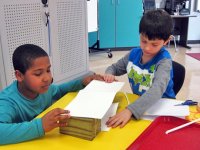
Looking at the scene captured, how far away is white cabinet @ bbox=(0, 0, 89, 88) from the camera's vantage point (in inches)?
78.5

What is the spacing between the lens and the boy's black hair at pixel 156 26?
4.29 ft

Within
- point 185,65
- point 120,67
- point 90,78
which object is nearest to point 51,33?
point 120,67

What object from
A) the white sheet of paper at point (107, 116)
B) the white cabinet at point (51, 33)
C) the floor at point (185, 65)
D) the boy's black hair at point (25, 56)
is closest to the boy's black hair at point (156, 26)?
the white sheet of paper at point (107, 116)

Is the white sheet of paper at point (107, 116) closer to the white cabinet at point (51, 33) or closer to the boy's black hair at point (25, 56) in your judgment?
the boy's black hair at point (25, 56)

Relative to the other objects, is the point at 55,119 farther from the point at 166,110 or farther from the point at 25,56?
the point at 166,110

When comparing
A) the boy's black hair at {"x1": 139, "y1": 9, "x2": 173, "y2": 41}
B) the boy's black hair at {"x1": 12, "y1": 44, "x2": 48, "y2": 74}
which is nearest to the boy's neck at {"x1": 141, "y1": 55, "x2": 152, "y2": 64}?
the boy's black hair at {"x1": 139, "y1": 9, "x2": 173, "y2": 41}

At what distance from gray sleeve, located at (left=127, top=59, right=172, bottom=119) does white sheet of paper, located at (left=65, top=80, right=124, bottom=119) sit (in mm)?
112

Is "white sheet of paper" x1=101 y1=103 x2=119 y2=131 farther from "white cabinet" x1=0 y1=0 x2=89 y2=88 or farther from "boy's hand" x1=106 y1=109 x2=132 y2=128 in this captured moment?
"white cabinet" x1=0 y1=0 x2=89 y2=88

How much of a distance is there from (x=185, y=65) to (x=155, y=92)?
135 inches

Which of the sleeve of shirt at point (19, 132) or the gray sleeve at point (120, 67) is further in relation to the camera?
the gray sleeve at point (120, 67)

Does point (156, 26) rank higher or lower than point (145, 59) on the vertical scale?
higher

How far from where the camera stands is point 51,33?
2.44 metres

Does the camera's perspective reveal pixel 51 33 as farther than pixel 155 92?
Yes

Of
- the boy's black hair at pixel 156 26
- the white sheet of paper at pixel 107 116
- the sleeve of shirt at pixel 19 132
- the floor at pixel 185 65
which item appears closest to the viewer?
the sleeve of shirt at pixel 19 132
